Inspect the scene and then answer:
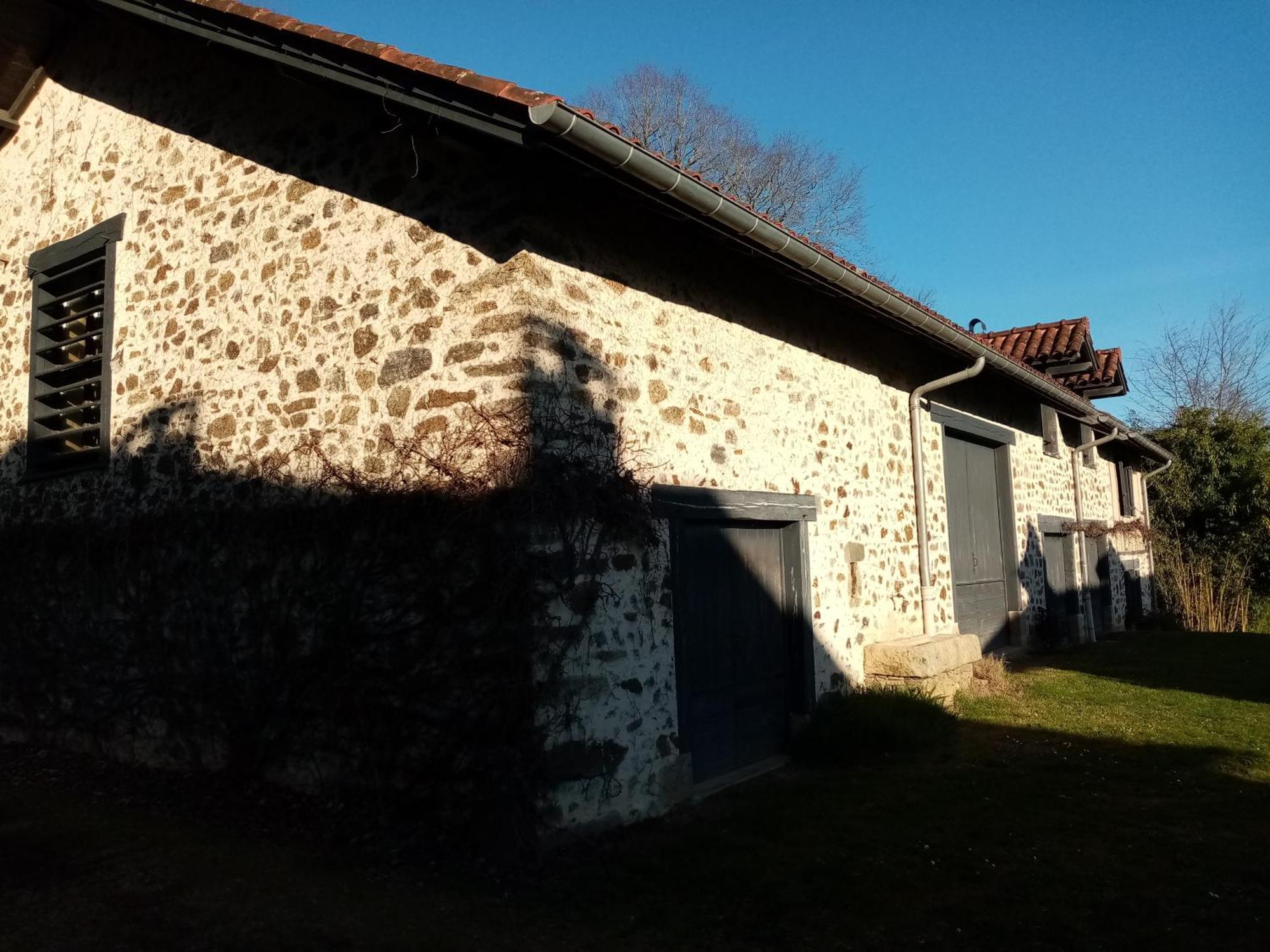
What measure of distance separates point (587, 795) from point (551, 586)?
1065 millimetres

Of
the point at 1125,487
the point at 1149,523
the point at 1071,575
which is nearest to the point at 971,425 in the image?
the point at 1071,575

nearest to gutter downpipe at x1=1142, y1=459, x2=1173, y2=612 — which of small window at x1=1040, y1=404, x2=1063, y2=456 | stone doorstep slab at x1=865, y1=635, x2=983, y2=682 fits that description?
small window at x1=1040, y1=404, x2=1063, y2=456

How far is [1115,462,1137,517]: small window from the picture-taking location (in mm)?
17094

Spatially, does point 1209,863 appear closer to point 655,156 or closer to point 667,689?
point 667,689

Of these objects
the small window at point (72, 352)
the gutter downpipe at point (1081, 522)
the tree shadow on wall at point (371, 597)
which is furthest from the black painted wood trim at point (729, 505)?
the gutter downpipe at point (1081, 522)

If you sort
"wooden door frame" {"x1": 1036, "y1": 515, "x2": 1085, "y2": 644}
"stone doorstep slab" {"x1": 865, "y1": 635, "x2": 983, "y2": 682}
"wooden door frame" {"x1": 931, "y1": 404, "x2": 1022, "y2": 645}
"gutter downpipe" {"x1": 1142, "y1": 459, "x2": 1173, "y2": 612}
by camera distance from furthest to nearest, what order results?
"gutter downpipe" {"x1": 1142, "y1": 459, "x2": 1173, "y2": 612} < "wooden door frame" {"x1": 1036, "y1": 515, "x2": 1085, "y2": 644} < "wooden door frame" {"x1": 931, "y1": 404, "x2": 1022, "y2": 645} < "stone doorstep slab" {"x1": 865, "y1": 635, "x2": 983, "y2": 682}

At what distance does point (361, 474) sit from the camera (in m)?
5.20

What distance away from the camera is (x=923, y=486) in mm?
8820

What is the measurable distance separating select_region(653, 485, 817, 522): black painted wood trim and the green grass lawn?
166 centimetres

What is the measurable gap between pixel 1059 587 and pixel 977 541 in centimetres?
327

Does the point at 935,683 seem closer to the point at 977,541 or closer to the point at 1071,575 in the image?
the point at 977,541

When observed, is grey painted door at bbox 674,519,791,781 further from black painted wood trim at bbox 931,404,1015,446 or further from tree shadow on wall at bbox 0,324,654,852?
black painted wood trim at bbox 931,404,1015,446

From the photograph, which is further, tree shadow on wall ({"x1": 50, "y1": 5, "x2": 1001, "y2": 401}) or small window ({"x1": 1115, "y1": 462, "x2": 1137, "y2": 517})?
small window ({"x1": 1115, "y1": 462, "x2": 1137, "y2": 517})

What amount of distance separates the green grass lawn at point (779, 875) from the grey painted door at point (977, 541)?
12.1 ft
